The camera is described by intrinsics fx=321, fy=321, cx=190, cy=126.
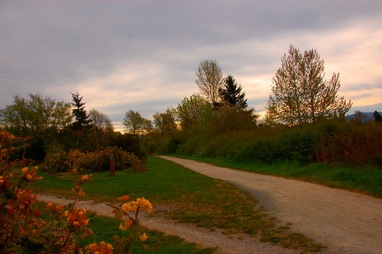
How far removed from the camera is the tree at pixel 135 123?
75569mm

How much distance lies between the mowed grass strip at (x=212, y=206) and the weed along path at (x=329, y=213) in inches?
12.6

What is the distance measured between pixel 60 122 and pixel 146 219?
3839 cm

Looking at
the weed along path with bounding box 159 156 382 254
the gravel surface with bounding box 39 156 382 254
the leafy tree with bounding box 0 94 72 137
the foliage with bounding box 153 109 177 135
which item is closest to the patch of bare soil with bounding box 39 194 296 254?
the gravel surface with bounding box 39 156 382 254

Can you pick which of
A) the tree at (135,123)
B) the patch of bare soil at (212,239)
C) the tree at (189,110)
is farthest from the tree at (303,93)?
the tree at (135,123)

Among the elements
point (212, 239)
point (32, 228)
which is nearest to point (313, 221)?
point (212, 239)

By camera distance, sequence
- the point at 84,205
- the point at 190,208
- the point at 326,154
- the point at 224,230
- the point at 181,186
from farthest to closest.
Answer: the point at 326,154, the point at 181,186, the point at 84,205, the point at 190,208, the point at 224,230

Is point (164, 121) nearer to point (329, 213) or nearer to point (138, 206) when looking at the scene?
point (329, 213)

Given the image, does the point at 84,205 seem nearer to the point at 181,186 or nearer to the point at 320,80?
the point at 181,186

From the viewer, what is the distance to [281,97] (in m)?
22.3

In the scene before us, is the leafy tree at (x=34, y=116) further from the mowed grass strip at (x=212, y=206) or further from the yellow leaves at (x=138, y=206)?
the yellow leaves at (x=138, y=206)

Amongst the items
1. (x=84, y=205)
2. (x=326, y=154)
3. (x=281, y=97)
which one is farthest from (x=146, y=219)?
(x=281, y=97)

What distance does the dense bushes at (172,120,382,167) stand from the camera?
474 inches

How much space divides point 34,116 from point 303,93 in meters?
33.9

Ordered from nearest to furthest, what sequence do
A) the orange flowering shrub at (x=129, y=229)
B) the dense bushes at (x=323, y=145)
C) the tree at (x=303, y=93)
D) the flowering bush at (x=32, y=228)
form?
1. the flowering bush at (x=32, y=228)
2. the orange flowering shrub at (x=129, y=229)
3. the dense bushes at (x=323, y=145)
4. the tree at (x=303, y=93)
